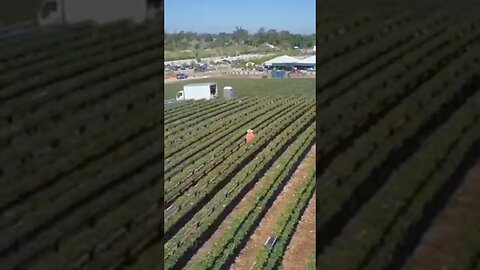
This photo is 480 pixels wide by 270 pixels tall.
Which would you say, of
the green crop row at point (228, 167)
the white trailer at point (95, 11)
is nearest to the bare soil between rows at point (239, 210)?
the green crop row at point (228, 167)

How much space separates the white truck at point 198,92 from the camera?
7.96 ft

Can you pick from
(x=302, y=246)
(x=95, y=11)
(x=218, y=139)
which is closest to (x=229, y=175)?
(x=218, y=139)

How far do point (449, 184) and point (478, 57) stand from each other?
1.36 feet

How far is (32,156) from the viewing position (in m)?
1.09

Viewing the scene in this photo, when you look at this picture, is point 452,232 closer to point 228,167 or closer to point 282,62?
point 282,62

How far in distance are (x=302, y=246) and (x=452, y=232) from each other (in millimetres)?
798

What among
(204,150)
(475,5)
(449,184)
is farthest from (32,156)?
(204,150)

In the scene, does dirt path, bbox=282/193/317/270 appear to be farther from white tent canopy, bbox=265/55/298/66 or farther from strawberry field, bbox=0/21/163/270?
strawberry field, bbox=0/21/163/270

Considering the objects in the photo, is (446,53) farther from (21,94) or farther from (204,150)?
(204,150)

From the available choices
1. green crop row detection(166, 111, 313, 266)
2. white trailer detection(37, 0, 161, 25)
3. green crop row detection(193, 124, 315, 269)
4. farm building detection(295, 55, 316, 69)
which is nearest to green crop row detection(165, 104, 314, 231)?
green crop row detection(166, 111, 313, 266)

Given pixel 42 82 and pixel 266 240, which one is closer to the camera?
pixel 42 82

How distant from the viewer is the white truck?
243 centimetres

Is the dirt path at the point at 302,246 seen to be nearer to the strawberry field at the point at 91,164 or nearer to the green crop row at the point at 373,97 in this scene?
the green crop row at the point at 373,97

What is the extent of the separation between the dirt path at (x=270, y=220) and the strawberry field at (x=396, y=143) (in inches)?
29.4
